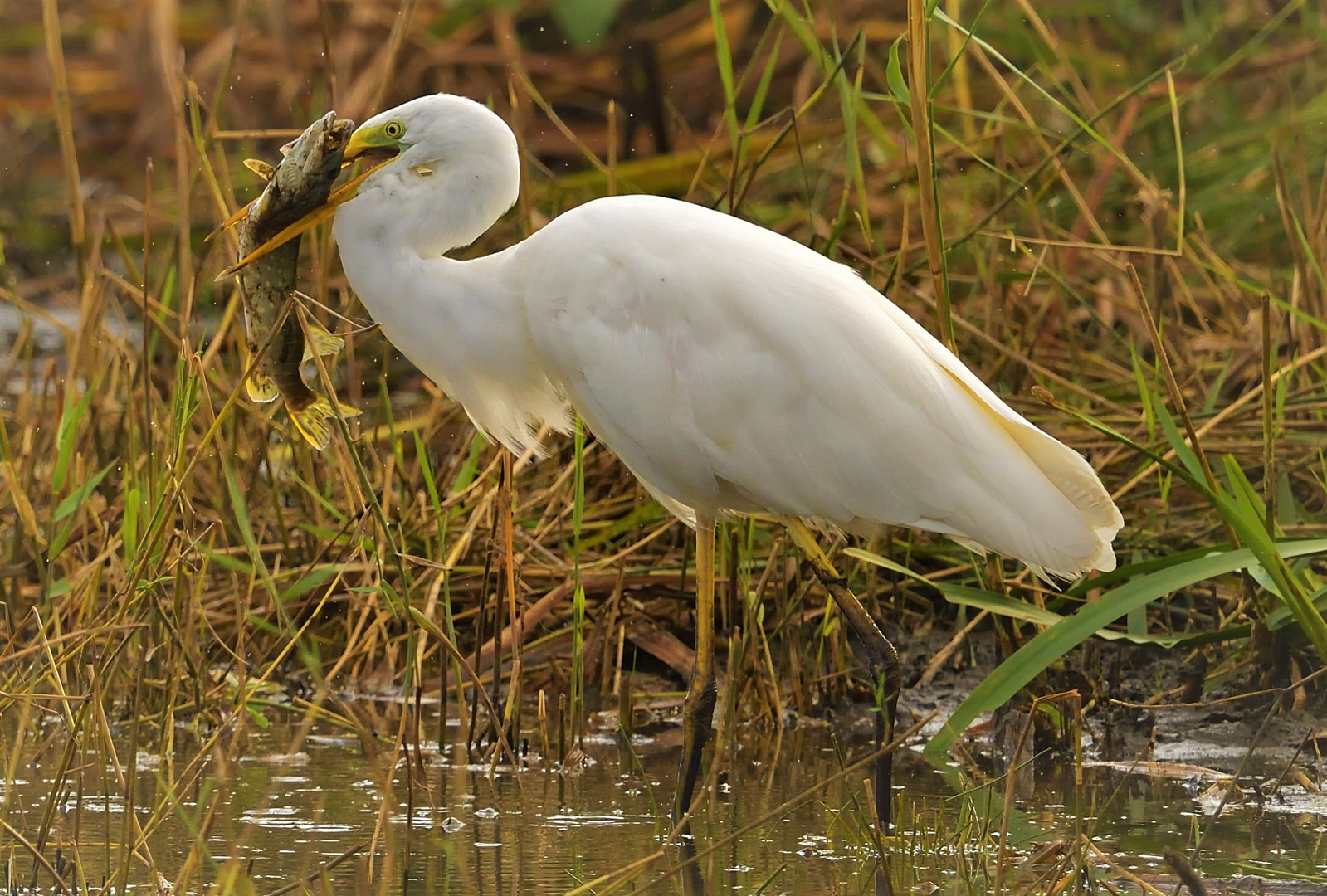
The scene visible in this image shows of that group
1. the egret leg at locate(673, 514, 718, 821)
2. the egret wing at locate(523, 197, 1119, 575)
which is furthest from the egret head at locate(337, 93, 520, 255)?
the egret leg at locate(673, 514, 718, 821)

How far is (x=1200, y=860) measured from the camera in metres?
2.69

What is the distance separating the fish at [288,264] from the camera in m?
2.87

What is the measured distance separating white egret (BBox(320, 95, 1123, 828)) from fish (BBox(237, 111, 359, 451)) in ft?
0.29

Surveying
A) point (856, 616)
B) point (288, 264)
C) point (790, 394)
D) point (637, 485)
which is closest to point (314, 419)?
point (288, 264)

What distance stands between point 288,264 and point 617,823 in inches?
42.3

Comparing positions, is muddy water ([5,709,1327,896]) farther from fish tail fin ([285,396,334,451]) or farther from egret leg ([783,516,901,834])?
fish tail fin ([285,396,334,451])

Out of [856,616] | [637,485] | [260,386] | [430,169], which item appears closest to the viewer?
[260,386]

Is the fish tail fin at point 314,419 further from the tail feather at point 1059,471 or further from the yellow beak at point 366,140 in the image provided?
the tail feather at point 1059,471

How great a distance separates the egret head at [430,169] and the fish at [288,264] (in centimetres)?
8

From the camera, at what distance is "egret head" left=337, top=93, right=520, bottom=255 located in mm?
3045

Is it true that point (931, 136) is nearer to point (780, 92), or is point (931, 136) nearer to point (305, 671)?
point (305, 671)

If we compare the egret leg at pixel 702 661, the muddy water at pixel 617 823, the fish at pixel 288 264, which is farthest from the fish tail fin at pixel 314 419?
the egret leg at pixel 702 661

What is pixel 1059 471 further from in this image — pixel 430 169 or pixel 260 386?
pixel 260 386

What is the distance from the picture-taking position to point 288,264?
297cm
